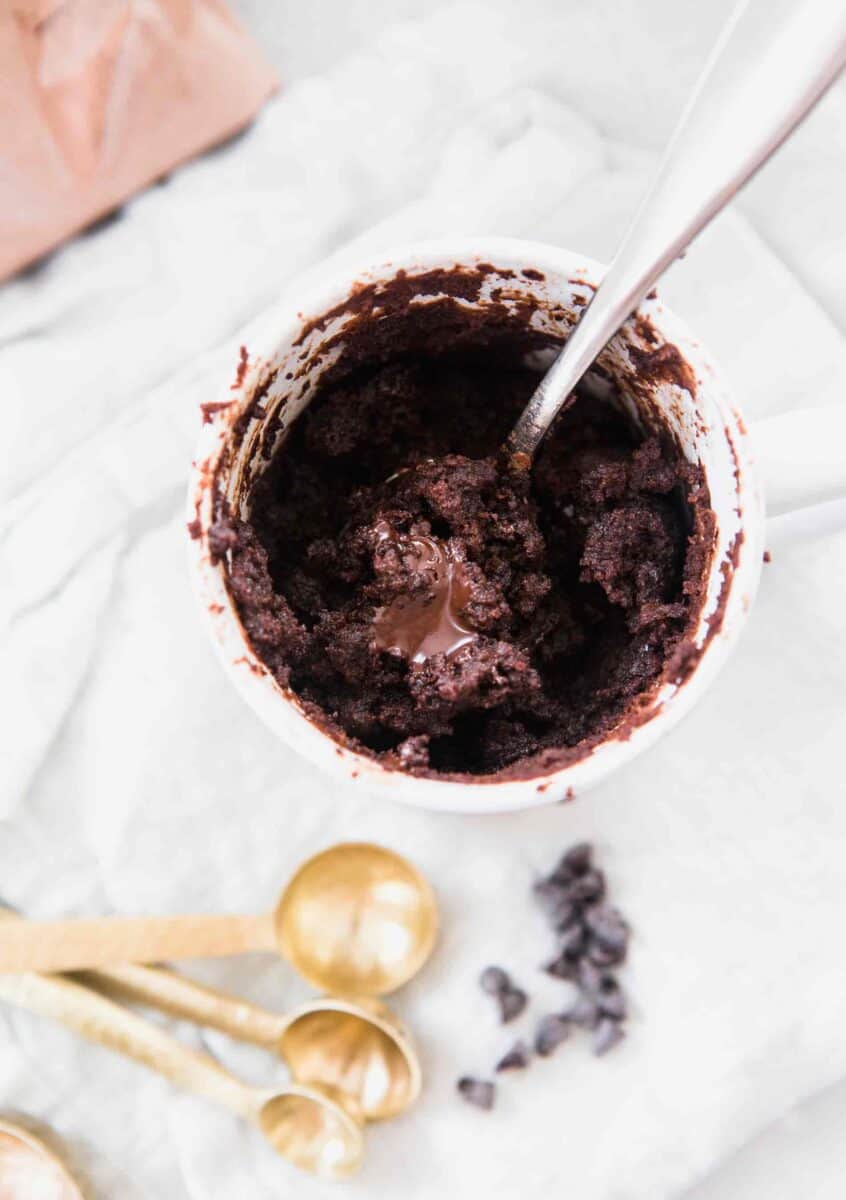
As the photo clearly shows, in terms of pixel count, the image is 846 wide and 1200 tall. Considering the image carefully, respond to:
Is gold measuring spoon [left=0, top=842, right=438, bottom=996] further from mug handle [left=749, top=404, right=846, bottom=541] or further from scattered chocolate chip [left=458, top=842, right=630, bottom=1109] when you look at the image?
mug handle [left=749, top=404, right=846, bottom=541]

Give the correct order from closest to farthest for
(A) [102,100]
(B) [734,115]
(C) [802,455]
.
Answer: (B) [734,115], (C) [802,455], (A) [102,100]

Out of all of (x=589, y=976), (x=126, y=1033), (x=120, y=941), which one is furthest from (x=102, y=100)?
(x=589, y=976)

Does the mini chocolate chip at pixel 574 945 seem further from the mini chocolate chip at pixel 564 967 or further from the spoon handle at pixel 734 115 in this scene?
the spoon handle at pixel 734 115

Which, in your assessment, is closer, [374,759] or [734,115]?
[734,115]

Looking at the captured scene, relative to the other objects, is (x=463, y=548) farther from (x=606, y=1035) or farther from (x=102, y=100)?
(x=102, y=100)

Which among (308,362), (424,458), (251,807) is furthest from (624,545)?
(251,807)

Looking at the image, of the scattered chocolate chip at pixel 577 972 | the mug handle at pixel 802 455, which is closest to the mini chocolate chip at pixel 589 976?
the scattered chocolate chip at pixel 577 972

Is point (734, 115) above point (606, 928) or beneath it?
above
